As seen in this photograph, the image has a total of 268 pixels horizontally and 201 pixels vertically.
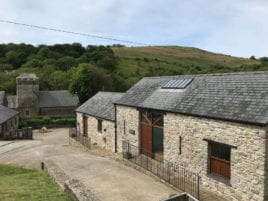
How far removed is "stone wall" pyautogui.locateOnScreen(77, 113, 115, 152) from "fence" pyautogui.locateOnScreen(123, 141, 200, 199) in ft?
10.8

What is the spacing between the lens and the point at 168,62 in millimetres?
104750

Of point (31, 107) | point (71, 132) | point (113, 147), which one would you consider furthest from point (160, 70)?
point (113, 147)

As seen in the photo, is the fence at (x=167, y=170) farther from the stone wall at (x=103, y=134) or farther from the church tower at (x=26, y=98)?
the church tower at (x=26, y=98)

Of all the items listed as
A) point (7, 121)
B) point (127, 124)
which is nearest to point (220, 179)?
point (127, 124)

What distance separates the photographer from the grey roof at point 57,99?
5850 cm

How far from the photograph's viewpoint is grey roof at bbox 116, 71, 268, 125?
455 inches

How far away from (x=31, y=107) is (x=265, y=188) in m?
52.4

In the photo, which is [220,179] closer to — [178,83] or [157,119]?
[157,119]

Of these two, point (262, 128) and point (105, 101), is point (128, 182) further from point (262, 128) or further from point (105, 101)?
point (105, 101)

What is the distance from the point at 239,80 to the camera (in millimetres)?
13812

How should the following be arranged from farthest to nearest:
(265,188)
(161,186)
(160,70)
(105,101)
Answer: (160,70) → (105,101) → (161,186) → (265,188)

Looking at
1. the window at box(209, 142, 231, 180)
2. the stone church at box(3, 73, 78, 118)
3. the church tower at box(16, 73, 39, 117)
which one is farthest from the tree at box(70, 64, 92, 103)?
the window at box(209, 142, 231, 180)

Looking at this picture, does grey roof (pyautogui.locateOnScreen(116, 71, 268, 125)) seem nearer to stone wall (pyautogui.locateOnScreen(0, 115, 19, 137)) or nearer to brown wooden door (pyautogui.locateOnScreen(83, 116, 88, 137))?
brown wooden door (pyautogui.locateOnScreen(83, 116, 88, 137))

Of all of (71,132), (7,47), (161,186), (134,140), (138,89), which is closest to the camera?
(161,186)
